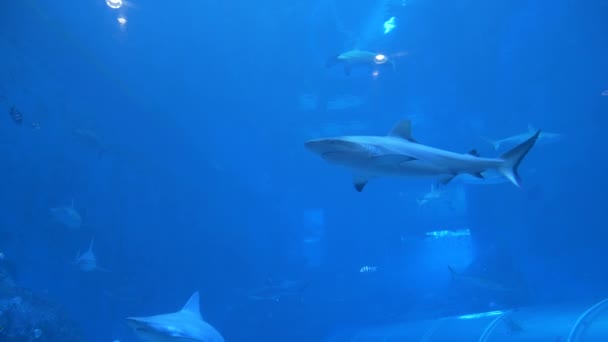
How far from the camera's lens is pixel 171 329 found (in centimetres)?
401

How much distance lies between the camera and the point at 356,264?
21766mm

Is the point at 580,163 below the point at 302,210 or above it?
below

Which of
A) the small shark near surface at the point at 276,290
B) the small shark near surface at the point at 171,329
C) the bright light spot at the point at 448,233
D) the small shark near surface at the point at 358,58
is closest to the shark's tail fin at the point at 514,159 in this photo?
the small shark near surface at the point at 171,329

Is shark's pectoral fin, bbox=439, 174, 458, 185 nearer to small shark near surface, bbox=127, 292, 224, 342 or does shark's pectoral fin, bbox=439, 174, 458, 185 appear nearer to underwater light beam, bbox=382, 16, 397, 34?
small shark near surface, bbox=127, 292, 224, 342

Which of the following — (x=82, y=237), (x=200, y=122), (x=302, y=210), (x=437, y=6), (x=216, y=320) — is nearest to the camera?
(x=437, y=6)

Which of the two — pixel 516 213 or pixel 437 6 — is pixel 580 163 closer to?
pixel 516 213

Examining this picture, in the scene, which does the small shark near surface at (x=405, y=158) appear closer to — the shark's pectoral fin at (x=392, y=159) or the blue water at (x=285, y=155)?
the shark's pectoral fin at (x=392, y=159)

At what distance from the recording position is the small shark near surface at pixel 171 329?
3.88 metres

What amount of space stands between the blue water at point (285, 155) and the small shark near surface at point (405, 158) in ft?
22.7

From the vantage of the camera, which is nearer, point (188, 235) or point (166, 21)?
point (166, 21)

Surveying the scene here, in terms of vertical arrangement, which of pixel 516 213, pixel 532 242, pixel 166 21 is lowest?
pixel 532 242

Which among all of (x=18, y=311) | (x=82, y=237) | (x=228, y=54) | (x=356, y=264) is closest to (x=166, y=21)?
(x=228, y=54)

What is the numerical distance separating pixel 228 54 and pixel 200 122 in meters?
3.65

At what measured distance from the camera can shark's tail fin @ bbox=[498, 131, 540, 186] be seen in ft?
8.98
